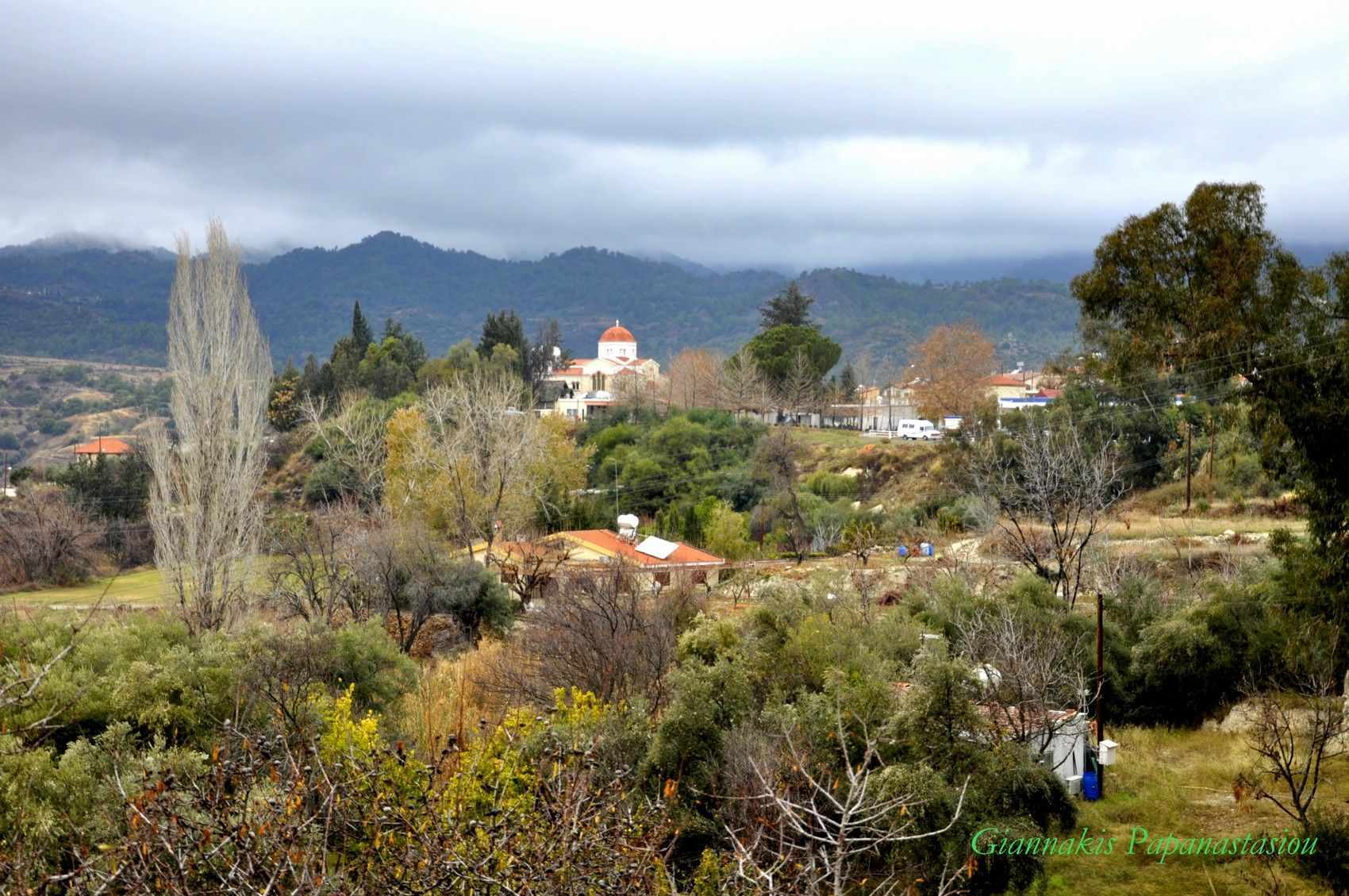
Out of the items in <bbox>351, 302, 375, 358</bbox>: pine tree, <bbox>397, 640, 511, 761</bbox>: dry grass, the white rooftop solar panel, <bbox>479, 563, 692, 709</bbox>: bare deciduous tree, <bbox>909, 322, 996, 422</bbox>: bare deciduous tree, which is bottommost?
the white rooftop solar panel

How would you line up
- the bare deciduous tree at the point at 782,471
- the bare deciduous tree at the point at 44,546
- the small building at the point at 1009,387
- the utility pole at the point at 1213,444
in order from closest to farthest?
the utility pole at the point at 1213,444 → the bare deciduous tree at the point at 44,546 → the bare deciduous tree at the point at 782,471 → the small building at the point at 1009,387

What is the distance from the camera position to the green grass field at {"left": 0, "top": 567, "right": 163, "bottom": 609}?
29.0 metres

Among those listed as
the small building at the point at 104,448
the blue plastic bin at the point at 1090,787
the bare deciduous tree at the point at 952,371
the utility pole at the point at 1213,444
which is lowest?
the small building at the point at 104,448

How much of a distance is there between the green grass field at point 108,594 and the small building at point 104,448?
17.1m

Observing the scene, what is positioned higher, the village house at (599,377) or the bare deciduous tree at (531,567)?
the village house at (599,377)

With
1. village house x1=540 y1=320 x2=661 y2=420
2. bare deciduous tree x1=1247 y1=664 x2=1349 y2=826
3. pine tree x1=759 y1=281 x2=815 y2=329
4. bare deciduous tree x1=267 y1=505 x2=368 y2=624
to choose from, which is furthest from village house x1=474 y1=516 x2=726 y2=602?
pine tree x1=759 y1=281 x2=815 y2=329

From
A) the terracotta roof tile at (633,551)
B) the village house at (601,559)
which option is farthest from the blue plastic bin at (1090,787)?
the terracotta roof tile at (633,551)

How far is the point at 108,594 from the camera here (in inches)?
1251

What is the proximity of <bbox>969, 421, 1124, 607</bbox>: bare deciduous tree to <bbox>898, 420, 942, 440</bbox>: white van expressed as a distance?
18.8 m

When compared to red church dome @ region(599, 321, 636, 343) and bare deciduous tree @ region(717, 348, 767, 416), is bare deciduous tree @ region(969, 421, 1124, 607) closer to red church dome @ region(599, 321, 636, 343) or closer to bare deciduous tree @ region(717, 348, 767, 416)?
bare deciduous tree @ region(717, 348, 767, 416)

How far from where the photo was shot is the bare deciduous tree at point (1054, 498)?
19.4m

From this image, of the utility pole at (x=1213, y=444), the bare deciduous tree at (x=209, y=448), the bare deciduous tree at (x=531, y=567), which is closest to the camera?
the bare deciduous tree at (x=209, y=448)

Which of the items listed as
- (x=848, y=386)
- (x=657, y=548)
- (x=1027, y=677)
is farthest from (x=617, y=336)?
(x=1027, y=677)

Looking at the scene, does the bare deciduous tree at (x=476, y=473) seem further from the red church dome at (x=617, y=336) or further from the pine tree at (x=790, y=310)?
the red church dome at (x=617, y=336)
